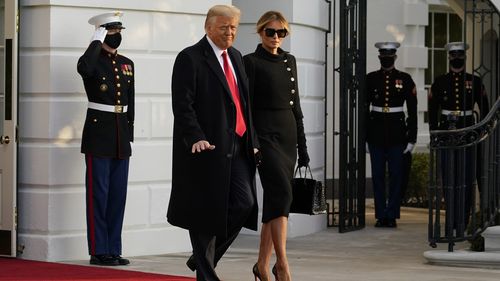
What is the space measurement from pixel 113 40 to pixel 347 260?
2.60 metres

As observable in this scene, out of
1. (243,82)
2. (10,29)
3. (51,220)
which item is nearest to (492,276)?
(243,82)

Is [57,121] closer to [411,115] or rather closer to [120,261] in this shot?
[120,261]

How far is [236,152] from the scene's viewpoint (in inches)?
364

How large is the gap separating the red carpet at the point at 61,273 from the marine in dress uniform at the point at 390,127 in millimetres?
4836

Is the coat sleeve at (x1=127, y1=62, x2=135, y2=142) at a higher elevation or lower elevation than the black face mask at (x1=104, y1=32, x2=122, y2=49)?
lower

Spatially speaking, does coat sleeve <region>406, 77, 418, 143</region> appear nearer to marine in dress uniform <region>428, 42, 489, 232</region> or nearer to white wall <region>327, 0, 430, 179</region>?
marine in dress uniform <region>428, 42, 489, 232</region>

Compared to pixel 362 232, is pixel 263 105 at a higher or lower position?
higher

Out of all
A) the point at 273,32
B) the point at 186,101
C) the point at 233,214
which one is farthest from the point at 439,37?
the point at 186,101

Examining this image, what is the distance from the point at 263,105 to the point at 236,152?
75cm

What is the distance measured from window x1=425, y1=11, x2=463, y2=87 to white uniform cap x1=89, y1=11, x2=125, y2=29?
10.9 m

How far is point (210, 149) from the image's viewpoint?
904 cm

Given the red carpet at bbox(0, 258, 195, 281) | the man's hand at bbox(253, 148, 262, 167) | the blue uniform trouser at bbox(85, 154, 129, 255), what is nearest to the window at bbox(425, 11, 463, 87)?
the blue uniform trouser at bbox(85, 154, 129, 255)

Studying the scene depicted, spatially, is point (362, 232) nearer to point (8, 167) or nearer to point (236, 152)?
point (8, 167)

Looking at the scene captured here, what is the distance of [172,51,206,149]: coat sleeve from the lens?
896 centimetres
